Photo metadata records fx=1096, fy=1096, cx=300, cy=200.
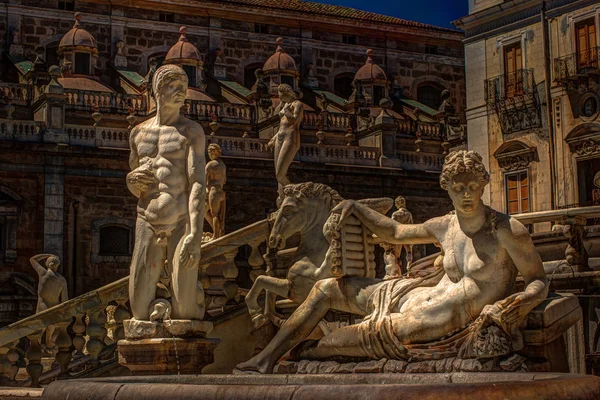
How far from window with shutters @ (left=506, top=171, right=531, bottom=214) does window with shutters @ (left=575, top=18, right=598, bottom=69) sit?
3.22 metres

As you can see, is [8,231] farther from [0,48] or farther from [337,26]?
[337,26]

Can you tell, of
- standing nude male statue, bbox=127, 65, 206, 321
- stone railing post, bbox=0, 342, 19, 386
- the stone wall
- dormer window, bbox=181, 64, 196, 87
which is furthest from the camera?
the stone wall

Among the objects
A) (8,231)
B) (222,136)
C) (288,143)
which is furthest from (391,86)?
(288,143)

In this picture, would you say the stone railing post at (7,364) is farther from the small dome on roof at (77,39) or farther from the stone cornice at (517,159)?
the small dome on roof at (77,39)

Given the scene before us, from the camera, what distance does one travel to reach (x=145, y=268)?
887 cm

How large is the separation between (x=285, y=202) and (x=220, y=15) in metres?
33.1

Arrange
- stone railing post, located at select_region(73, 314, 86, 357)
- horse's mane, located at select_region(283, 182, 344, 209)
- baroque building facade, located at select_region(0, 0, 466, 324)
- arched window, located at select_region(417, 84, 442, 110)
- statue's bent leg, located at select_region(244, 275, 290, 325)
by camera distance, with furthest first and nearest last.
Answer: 1. arched window, located at select_region(417, 84, 442, 110)
2. baroque building facade, located at select_region(0, 0, 466, 324)
3. stone railing post, located at select_region(73, 314, 86, 357)
4. statue's bent leg, located at select_region(244, 275, 290, 325)
5. horse's mane, located at select_region(283, 182, 344, 209)

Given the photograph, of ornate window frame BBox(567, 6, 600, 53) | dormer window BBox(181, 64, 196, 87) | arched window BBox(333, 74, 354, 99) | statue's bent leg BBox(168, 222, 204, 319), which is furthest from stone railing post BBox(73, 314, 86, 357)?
arched window BBox(333, 74, 354, 99)

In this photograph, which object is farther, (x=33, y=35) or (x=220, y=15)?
(x=220, y=15)

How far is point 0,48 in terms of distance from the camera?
121 feet

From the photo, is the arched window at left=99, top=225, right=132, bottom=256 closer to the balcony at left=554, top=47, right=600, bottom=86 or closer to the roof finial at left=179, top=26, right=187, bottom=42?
the roof finial at left=179, top=26, right=187, bottom=42

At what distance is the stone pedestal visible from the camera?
8875mm

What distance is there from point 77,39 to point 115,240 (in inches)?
325

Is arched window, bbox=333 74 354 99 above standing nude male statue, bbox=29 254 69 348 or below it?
above
